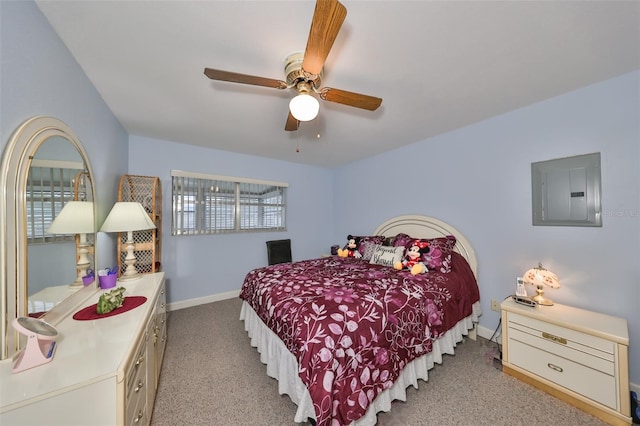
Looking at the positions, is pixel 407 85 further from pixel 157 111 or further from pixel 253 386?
pixel 253 386

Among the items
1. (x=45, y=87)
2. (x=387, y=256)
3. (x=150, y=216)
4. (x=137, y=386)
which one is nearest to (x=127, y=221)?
(x=150, y=216)

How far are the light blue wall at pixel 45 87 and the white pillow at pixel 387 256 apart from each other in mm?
2833

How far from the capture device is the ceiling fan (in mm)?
1032

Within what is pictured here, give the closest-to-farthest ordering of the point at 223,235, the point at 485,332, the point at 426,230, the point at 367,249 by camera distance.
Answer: the point at 485,332 < the point at 426,230 < the point at 367,249 < the point at 223,235

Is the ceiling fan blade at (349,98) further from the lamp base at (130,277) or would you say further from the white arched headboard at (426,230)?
the lamp base at (130,277)

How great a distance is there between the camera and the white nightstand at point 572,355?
150 cm

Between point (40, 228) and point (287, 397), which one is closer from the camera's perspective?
point (40, 228)

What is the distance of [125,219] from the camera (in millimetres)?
2014

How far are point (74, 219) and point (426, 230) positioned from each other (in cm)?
349

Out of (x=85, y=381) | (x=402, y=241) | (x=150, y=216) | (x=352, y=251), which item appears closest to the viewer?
(x=85, y=381)

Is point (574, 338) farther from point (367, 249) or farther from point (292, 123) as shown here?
point (292, 123)

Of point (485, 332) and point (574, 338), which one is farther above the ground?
point (574, 338)

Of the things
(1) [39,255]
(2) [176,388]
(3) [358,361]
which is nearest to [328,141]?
(3) [358,361]

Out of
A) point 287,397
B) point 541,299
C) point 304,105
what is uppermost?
point 304,105
